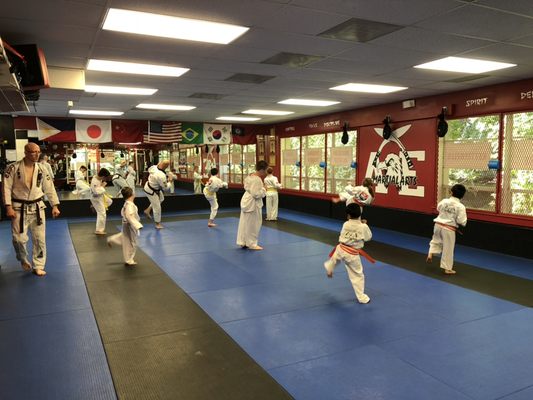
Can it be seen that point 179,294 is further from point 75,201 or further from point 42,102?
point 75,201

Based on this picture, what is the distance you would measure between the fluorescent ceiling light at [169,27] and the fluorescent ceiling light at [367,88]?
11.0 feet

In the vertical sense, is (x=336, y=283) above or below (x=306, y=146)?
below

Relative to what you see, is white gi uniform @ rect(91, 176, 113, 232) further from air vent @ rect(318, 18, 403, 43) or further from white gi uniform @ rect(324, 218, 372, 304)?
air vent @ rect(318, 18, 403, 43)

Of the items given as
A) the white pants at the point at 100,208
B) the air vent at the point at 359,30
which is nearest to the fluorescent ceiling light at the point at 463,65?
the air vent at the point at 359,30

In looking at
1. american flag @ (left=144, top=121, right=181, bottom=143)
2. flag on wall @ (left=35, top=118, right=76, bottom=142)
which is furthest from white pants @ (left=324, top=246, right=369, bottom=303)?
flag on wall @ (left=35, top=118, right=76, bottom=142)

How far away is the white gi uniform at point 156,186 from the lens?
900 cm

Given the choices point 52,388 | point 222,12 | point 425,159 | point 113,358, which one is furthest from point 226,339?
point 425,159

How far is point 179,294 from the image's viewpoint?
4.75 meters

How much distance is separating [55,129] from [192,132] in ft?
12.6

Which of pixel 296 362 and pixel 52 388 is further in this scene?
pixel 296 362

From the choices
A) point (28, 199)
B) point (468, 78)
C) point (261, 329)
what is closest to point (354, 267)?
point (261, 329)

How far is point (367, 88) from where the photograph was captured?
7.31m

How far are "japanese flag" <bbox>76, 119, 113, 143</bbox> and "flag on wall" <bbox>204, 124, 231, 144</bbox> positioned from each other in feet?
9.58

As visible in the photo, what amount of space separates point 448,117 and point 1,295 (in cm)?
779
